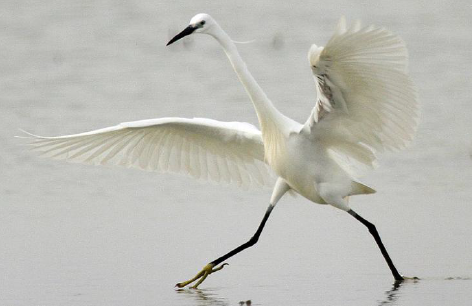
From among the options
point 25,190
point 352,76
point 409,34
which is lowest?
point 25,190

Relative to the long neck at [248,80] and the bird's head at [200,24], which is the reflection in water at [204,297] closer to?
the long neck at [248,80]

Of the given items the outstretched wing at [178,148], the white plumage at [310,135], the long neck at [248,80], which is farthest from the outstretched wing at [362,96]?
the outstretched wing at [178,148]

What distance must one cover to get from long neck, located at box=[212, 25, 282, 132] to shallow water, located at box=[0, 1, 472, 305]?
1.09m

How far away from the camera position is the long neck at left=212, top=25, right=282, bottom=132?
21.6 feet

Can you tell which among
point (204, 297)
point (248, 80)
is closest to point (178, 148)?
point (248, 80)

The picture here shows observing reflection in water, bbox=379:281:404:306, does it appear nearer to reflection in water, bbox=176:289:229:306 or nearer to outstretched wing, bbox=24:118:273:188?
reflection in water, bbox=176:289:229:306

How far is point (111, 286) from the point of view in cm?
673

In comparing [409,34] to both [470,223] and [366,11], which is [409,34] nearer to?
[366,11]

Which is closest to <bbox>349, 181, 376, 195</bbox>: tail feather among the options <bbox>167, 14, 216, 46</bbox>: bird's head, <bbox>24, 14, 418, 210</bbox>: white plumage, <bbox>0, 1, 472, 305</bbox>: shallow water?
<bbox>24, 14, 418, 210</bbox>: white plumage

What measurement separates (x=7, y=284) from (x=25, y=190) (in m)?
3.07

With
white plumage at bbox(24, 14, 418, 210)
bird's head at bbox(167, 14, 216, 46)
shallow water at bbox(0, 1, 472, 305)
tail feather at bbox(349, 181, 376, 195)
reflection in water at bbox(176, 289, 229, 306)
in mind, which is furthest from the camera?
tail feather at bbox(349, 181, 376, 195)

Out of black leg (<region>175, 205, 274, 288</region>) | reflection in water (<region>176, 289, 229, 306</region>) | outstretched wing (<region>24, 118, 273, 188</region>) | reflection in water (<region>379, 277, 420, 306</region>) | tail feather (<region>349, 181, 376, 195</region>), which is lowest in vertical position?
reflection in water (<region>176, 289, 229, 306</region>)

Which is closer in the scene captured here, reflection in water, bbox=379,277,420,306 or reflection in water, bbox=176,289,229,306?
reflection in water, bbox=379,277,420,306

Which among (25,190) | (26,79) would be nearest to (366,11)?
(26,79)
